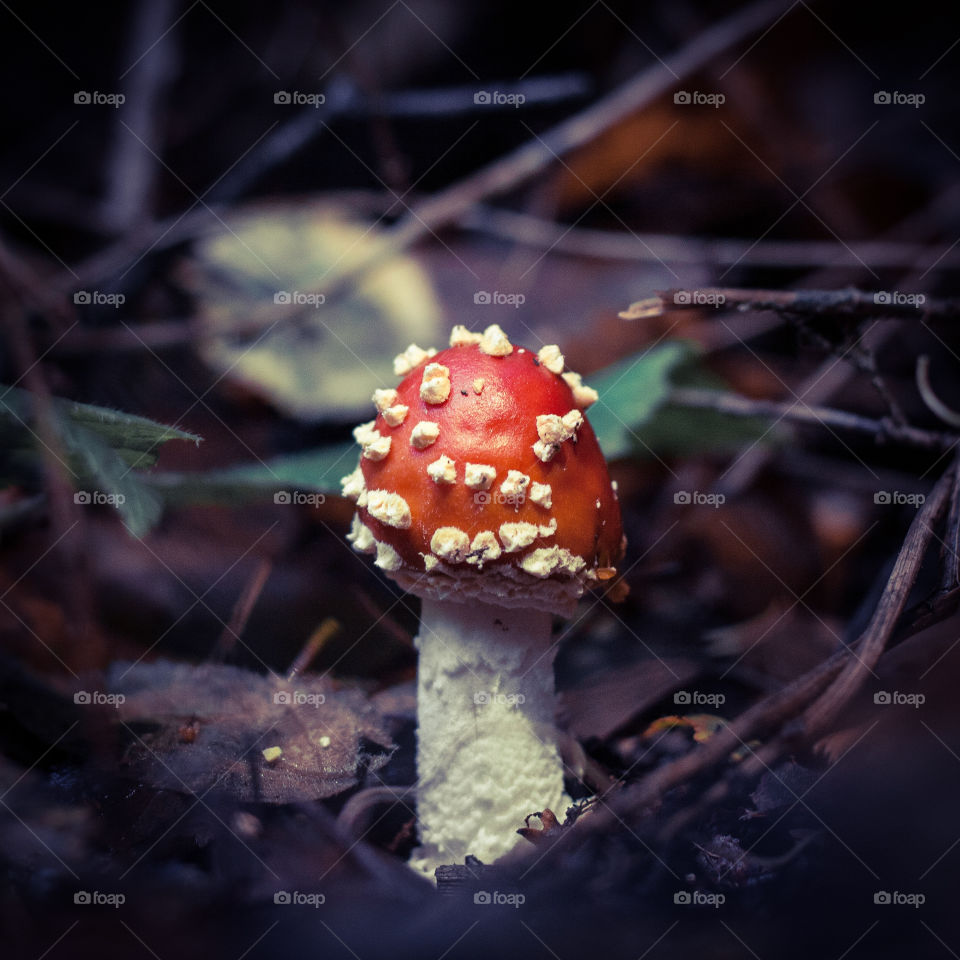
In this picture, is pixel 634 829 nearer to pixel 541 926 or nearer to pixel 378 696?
pixel 541 926

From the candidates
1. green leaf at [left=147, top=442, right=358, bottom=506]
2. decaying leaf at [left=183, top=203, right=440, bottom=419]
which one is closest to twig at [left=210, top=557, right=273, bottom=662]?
green leaf at [left=147, top=442, right=358, bottom=506]

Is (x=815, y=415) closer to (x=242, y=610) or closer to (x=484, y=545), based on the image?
(x=484, y=545)

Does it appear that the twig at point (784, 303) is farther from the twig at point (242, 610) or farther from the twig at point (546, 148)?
the twig at point (546, 148)

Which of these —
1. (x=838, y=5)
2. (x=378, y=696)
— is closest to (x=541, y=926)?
(x=378, y=696)

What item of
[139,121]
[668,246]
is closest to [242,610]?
[668,246]

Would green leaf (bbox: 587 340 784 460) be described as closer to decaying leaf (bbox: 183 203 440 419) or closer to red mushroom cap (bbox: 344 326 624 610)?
red mushroom cap (bbox: 344 326 624 610)

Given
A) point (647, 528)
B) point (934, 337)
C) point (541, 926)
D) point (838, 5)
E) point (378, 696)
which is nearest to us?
point (541, 926)
